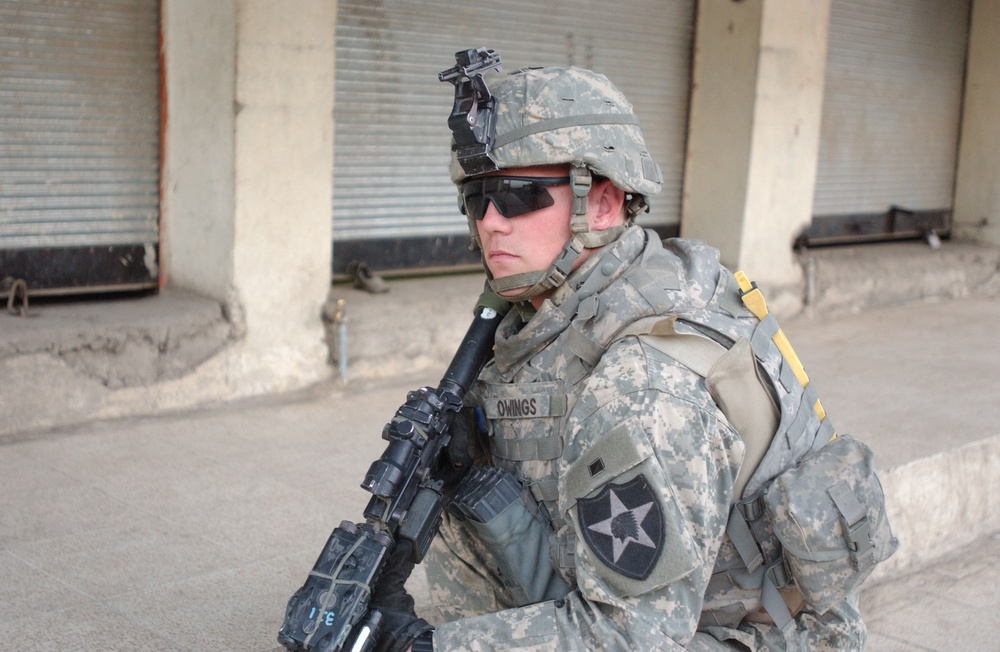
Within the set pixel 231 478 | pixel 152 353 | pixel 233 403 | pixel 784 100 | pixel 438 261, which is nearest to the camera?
pixel 231 478

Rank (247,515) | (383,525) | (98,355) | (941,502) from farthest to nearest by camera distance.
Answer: (98,355) < (941,502) < (247,515) < (383,525)

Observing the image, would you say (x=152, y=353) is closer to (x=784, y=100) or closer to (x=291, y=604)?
(x=291, y=604)

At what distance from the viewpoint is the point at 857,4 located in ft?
26.0

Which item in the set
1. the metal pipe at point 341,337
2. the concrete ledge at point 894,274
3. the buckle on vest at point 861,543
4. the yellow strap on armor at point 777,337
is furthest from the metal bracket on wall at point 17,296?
the concrete ledge at point 894,274

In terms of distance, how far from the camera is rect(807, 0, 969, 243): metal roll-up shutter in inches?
314

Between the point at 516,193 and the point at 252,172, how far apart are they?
2741mm

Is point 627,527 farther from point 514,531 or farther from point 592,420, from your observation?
point 514,531

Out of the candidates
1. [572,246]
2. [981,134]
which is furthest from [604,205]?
[981,134]

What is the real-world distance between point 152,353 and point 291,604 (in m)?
2.79

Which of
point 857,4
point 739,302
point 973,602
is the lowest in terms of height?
point 973,602

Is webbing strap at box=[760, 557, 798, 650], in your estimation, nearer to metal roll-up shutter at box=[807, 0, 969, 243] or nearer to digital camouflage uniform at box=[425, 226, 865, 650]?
digital camouflage uniform at box=[425, 226, 865, 650]

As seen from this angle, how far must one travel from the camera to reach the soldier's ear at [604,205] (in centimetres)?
216

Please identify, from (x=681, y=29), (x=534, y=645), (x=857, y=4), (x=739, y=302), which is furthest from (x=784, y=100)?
(x=534, y=645)

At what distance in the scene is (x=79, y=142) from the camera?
14.8ft
